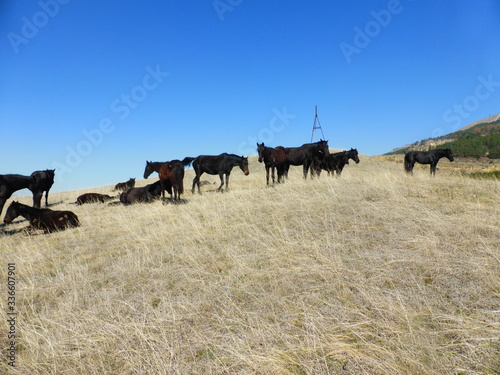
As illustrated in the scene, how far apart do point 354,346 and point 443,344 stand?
0.81m

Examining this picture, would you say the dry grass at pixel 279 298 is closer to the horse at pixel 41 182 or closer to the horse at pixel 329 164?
the horse at pixel 41 182

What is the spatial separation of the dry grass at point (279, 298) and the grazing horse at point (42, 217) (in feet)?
7.62

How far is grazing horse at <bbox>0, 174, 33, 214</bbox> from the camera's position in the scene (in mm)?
10045

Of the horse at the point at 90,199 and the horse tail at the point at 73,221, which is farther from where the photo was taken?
the horse at the point at 90,199

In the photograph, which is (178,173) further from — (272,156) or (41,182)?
(41,182)

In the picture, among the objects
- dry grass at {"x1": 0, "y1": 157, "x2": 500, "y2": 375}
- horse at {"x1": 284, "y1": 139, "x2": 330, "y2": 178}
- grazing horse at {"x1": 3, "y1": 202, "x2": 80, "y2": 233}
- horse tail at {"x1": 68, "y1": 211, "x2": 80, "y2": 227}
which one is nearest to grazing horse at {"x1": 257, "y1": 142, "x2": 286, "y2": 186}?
horse at {"x1": 284, "y1": 139, "x2": 330, "y2": 178}

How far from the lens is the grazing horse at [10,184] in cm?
1005

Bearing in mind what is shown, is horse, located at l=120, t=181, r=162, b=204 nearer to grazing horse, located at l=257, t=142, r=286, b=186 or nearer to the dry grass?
grazing horse, located at l=257, t=142, r=286, b=186

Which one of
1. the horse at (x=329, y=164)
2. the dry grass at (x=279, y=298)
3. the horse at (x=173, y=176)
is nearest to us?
the dry grass at (x=279, y=298)

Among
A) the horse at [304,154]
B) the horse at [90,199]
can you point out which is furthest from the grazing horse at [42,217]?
the horse at [304,154]

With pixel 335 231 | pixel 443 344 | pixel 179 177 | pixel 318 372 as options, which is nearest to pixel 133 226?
pixel 179 177

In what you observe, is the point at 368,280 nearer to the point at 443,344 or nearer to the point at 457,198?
the point at 443,344

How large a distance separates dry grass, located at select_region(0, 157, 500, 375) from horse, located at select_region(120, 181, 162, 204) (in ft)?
22.1

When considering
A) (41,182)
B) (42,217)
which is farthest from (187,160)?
(41,182)
